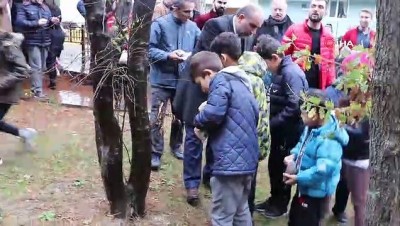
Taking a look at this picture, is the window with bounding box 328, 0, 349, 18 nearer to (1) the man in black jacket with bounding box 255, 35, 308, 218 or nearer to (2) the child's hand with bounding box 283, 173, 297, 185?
(1) the man in black jacket with bounding box 255, 35, 308, 218

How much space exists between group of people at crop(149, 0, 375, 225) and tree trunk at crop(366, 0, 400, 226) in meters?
0.93

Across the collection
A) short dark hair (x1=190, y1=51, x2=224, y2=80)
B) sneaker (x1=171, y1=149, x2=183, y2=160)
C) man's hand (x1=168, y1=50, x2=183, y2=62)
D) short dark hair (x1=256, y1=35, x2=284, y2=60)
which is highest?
short dark hair (x1=256, y1=35, x2=284, y2=60)

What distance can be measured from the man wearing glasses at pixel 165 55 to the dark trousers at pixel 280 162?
1240mm

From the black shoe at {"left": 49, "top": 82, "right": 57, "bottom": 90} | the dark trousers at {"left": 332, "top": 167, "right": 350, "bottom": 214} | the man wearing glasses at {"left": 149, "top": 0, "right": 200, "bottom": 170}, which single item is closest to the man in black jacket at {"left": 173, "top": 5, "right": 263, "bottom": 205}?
the man wearing glasses at {"left": 149, "top": 0, "right": 200, "bottom": 170}

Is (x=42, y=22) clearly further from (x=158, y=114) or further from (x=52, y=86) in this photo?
(x=158, y=114)

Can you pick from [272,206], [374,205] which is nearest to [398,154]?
[374,205]

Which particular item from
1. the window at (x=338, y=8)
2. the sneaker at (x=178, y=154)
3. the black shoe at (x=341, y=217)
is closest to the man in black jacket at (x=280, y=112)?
the black shoe at (x=341, y=217)

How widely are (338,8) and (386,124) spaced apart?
18.1 metres

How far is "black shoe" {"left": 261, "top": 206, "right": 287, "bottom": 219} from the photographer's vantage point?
5.36 m

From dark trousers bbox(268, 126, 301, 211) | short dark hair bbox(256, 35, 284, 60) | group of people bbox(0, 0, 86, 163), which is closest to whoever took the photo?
short dark hair bbox(256, 35, 284, 60)

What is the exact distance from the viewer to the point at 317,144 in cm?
411

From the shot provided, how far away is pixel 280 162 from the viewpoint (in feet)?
17.4

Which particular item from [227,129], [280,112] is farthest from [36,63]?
[227,129]

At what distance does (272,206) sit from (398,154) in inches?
143
